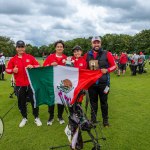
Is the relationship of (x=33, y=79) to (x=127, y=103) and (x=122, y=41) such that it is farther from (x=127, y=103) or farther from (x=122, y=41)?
(x=122, y=41)

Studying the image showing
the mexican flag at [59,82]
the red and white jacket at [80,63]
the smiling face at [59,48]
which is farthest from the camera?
Result: the smiling face at [59,48]

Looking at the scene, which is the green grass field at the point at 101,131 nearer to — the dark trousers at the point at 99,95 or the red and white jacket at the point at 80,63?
the dark trousers at the point at 99,95

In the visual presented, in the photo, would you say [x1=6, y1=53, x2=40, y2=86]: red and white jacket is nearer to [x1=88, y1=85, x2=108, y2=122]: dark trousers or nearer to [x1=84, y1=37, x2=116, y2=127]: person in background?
[x1=84, y1=37, x2=116, y2=127]: person in background

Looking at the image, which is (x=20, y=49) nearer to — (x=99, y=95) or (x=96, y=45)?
(x=96, y=45)

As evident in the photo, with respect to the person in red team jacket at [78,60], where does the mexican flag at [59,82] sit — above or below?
below

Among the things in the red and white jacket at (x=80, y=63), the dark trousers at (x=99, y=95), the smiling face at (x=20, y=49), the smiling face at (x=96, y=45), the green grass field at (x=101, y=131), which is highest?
the smiling face at (x=96, y=45)

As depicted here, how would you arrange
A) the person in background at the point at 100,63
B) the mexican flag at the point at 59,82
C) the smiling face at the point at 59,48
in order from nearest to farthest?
1. the mexican flag at the point at 59,82
2. the person in background at the point at 100,63
3. the smiling face at the point at 59,48

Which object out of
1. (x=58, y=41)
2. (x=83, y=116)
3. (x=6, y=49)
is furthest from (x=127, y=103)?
(x=6, y=49)

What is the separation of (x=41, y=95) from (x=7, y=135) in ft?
4.27

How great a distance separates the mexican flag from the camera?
545 cm

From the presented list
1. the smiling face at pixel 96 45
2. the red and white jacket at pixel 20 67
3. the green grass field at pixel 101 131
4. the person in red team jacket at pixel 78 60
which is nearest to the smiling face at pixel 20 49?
the red and white jacket at pixel 20 67

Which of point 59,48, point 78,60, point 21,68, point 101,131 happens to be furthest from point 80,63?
point 101,131

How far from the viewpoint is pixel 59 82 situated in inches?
220

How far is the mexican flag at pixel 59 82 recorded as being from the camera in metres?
5.45
